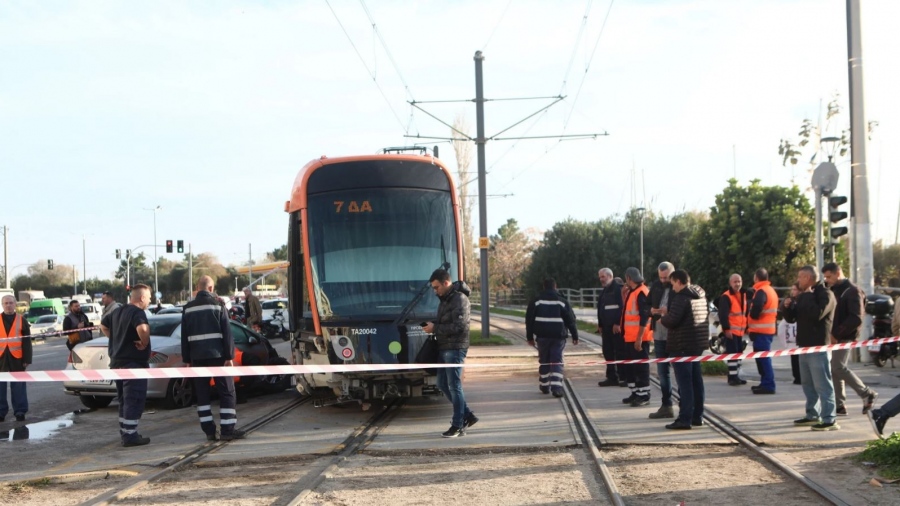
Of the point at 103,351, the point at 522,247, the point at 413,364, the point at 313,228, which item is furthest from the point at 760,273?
the point at 522,247

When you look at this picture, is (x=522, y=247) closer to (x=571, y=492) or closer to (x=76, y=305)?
(x=76, y=305)

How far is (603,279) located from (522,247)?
74.8 metres

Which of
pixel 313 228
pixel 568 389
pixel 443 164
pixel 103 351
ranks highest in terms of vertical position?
pixel 443 164

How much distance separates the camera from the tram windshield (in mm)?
10891

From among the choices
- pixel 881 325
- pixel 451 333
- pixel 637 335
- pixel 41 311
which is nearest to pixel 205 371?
pixel 451 333

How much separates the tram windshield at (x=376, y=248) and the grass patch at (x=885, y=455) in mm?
5165

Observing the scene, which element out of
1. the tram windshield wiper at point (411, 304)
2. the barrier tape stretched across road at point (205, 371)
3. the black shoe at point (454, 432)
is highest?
the tram windshield wiper at point (411, 304)

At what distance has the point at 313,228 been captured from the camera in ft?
36.7

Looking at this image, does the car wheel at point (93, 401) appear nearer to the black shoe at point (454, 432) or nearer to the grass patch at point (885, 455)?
the black shoe at point (454, 432)

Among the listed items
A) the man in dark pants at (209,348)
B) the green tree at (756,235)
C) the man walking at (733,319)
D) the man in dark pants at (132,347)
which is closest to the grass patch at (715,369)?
the man walking at (733,319)

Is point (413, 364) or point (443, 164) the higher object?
point (443, 164)

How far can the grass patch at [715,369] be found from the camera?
15.0 m

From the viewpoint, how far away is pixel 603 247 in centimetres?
5744

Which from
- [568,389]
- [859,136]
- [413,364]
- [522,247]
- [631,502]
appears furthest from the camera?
[522,247]
